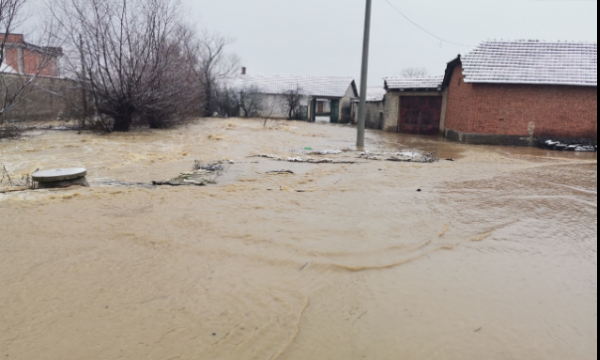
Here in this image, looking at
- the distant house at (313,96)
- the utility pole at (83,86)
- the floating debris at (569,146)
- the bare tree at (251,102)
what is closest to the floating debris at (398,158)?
the floating debris at (569,146)

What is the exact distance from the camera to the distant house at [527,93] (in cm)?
1758

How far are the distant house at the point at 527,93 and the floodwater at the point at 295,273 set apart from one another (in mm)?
11308

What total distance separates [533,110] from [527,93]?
0.79 meters

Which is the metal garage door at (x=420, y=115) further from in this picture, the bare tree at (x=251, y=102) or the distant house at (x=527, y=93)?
the bare tree at (x=251, y=102)

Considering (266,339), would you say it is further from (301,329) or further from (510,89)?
(510,89)

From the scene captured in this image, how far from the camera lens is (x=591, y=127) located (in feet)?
58.2

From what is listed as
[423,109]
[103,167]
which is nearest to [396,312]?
[103,167]

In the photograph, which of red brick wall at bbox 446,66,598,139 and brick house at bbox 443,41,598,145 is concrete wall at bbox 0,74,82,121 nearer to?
brick house at bbox 443,41,598,145

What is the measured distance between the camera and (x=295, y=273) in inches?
155

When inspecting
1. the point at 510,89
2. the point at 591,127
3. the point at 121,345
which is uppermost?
the point at 510,89

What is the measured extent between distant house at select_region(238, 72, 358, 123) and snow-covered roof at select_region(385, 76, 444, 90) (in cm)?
1494

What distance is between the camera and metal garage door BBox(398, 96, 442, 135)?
80.0 feet

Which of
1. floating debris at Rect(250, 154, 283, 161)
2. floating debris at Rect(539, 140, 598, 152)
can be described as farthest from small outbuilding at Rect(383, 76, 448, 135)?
floating debris at Rect(250, 154, 283, 161)

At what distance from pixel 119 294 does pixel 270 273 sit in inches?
52.2
